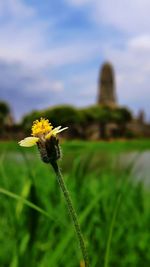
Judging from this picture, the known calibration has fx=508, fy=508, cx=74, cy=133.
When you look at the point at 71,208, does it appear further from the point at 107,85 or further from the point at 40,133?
the point at 107,85

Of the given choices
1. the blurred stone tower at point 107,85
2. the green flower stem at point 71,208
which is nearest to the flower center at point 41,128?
the green flower stem at point 71,208

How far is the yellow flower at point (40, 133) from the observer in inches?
34.0

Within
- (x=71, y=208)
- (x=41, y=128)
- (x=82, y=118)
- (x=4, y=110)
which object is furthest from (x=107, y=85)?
(x=71, y=208)

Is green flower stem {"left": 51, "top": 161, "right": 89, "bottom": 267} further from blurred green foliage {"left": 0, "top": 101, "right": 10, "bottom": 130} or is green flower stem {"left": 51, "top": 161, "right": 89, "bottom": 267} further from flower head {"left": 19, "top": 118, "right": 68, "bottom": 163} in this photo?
blurred green foliage {"left": 0, "top": 101, "right": 10, "bottom": 130}

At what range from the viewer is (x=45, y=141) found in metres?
0.86

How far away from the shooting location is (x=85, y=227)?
271 cm

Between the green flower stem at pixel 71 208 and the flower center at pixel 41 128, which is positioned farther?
the flower center at pixel 41 128

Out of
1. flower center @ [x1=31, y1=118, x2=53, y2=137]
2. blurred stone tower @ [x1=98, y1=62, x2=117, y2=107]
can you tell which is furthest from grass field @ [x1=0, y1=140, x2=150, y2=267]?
blurred stone tower @ [x1=98, y1=62, x2=117, y2=107]

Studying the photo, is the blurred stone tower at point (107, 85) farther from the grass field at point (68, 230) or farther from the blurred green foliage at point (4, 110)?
the grass field at point (68, 230)

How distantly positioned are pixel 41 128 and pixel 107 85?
71.3 m

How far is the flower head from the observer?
32.7 inches

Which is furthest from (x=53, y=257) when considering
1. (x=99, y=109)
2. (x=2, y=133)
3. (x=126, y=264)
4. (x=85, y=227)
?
(x=99, y=109)

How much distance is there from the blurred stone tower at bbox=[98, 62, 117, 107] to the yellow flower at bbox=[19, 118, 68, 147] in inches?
2679

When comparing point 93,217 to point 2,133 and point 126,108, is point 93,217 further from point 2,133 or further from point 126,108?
point 126,108
